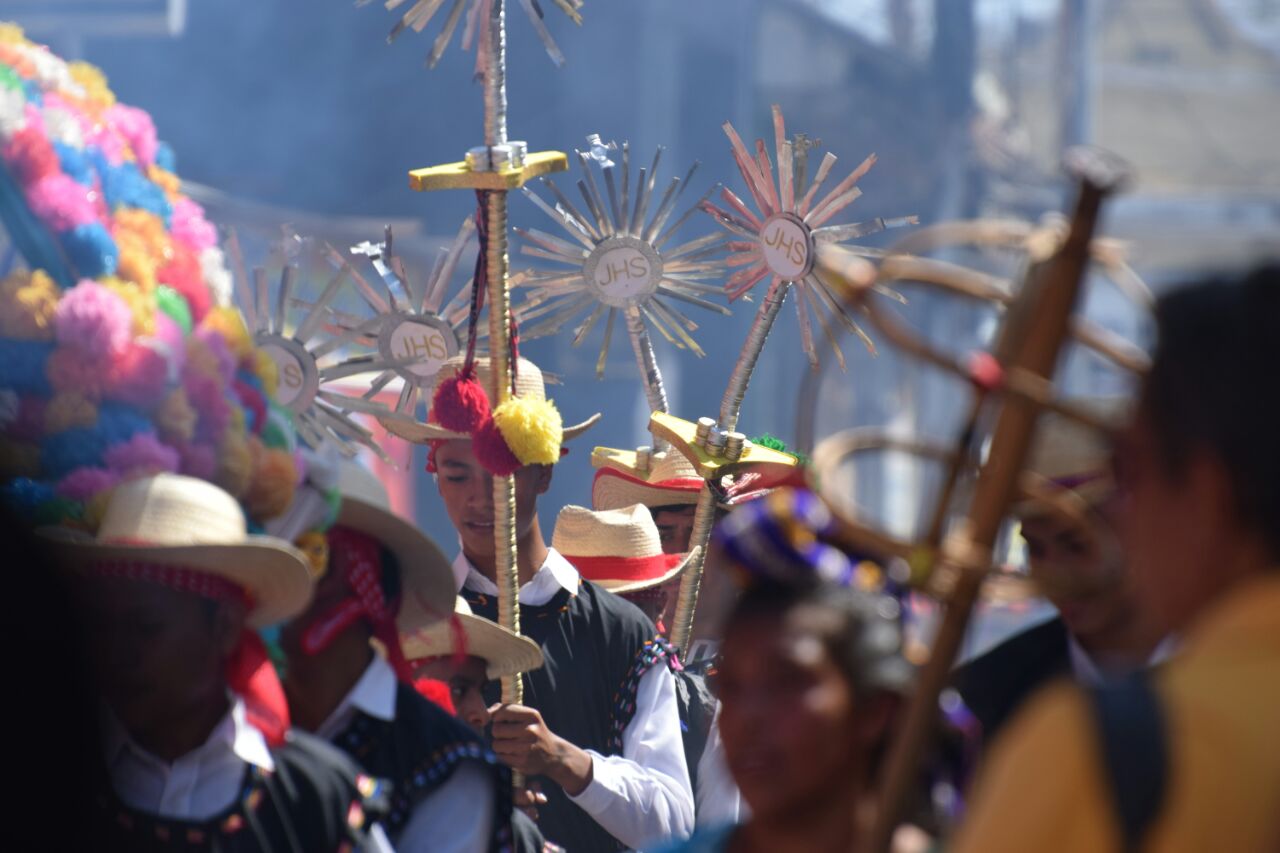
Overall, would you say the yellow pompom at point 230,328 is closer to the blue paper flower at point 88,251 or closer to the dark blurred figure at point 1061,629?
the blue paper flower at point 88,251

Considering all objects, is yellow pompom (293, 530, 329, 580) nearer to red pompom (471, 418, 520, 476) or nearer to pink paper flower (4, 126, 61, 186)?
pink paper flower (4, 126, 61, 186)

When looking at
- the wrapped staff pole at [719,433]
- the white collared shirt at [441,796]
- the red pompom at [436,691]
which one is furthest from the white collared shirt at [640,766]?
the white collared shirt at [441,796]

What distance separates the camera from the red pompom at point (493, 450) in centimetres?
339

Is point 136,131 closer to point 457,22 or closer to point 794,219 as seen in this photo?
point 457,22

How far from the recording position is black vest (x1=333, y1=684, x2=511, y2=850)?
2.51m

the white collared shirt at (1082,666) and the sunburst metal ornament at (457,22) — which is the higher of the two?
the sunburst metal ornament at (457,22)

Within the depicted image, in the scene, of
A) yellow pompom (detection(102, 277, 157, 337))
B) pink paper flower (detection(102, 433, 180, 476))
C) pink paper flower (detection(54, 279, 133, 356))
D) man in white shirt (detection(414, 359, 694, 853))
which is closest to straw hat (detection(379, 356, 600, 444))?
man in white shirt (detection(414, 359, 694, 853))

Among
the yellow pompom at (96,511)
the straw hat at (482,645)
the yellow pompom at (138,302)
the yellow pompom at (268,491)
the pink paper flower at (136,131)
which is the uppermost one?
the pink paper flower at (136,131)

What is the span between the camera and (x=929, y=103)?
19156mm

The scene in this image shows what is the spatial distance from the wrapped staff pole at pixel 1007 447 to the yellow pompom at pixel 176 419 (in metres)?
1.20

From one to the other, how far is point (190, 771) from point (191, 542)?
0.30 meters

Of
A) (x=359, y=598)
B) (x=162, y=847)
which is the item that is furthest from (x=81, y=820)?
(x=359, y=598)

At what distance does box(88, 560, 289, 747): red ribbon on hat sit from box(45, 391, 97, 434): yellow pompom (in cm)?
30

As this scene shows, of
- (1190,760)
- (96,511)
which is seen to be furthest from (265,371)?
(1190,760)
